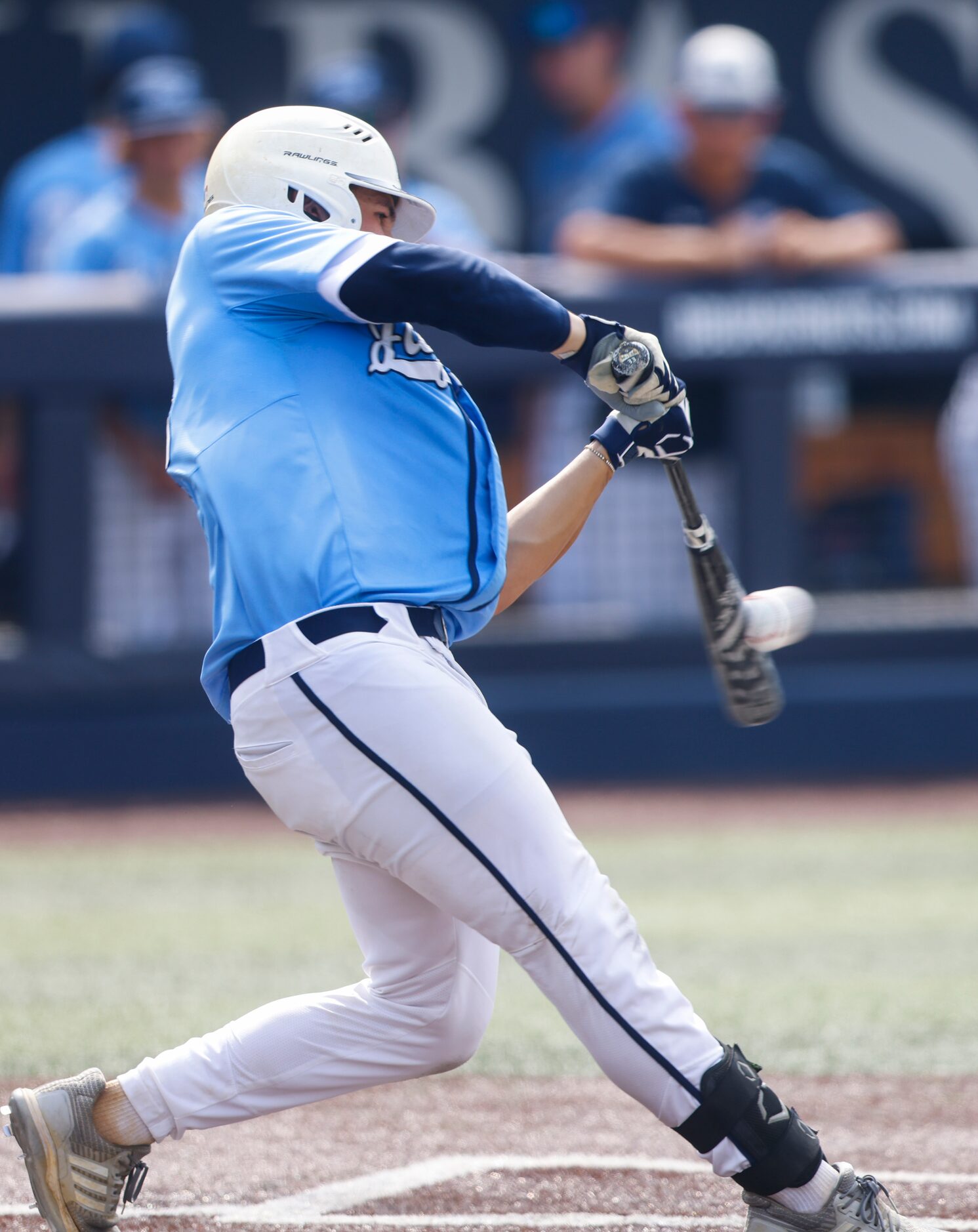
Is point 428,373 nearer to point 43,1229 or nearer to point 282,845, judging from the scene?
point 43,1229

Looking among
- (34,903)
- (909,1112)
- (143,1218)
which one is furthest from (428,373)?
(34,903)

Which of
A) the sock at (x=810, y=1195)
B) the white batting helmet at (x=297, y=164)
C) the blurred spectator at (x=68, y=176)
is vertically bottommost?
the sock at (x=810, y=1195)

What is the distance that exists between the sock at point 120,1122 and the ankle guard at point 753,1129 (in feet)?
2.82

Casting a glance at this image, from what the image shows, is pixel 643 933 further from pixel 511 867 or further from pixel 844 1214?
pixel 511 867

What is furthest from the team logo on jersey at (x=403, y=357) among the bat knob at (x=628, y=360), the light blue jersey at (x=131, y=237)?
the light blue jersey at (x=131, y=237)

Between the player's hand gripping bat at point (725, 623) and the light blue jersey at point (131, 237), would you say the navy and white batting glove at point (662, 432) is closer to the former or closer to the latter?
the player's hand gripping bat at point (725, 623)

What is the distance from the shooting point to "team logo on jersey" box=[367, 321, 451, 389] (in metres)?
2.96

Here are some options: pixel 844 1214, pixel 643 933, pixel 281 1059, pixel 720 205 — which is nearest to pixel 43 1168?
pixel 281 1059

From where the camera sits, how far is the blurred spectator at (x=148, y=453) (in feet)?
26.9

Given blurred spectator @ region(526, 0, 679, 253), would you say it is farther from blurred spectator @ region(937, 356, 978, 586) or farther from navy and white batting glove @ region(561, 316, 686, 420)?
navy and white batting glove @ region(561, 316, 686, 420)

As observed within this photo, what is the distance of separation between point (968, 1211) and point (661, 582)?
544 centimetres

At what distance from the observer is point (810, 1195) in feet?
9.27

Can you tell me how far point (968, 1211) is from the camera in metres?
3.19

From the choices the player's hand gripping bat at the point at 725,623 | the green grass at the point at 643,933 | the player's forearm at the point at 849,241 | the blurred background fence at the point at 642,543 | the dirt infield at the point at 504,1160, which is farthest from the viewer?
the player's forearm at the point at 849,241
